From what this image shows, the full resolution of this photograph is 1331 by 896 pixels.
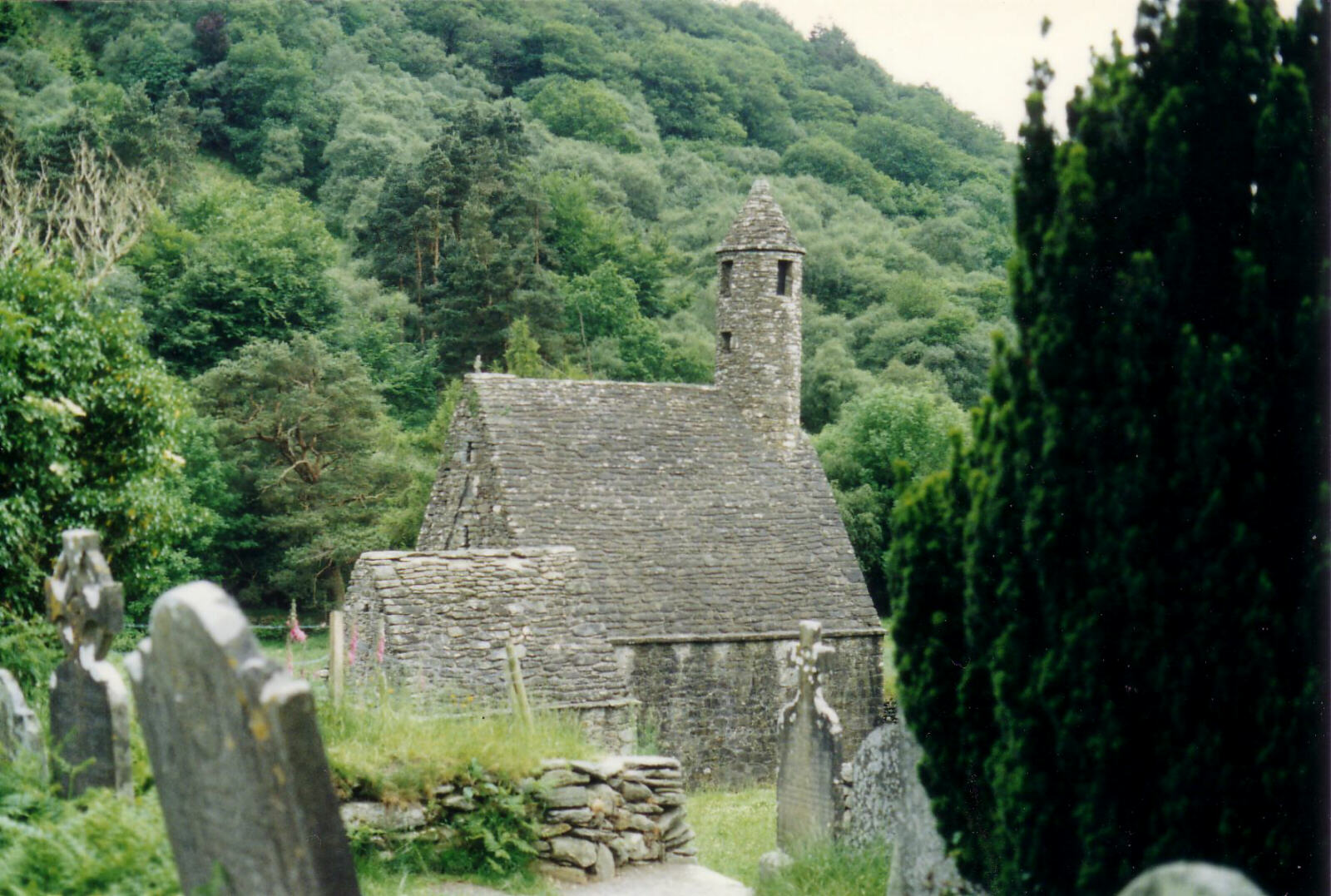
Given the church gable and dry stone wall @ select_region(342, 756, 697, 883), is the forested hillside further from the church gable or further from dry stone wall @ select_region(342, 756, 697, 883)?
dry stone wall @ select_region(342, 756, 697, 883)

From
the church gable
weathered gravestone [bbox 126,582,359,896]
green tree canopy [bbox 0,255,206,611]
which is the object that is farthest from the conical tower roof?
weathered gravestone [bbox 126,582,359,896]

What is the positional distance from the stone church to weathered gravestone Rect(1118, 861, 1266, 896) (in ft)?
47.6

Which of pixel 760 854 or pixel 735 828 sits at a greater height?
pixel 760 854

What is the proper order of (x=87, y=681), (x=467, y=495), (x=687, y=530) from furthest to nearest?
(x=687, y=530)
(x=467, y=495)
(x=87, y=681)

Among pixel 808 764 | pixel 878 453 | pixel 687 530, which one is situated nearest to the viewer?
pixel 808 764

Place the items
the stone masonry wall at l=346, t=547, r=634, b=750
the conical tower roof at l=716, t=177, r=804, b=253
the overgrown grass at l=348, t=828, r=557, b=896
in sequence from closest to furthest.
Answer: the overgrown grass at l=348, t=828, r=557, b=896
the stone masonry wall at l=346, t=547, r=634, b=750
the conical tower roof at l=716, t=177, r=804, b=253

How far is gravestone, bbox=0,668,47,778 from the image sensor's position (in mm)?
7250

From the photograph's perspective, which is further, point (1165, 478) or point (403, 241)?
point (403, 241)

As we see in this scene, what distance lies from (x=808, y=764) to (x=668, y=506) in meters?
10.9

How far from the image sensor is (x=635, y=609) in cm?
2111

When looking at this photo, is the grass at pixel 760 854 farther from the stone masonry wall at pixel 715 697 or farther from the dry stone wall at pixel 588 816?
the dry stone wall at pixel 588 816

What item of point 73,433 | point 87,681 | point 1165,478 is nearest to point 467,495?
point 73,433

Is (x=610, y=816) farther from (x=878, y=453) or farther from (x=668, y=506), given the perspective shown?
(x=878, y=453)

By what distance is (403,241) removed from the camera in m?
51.5
